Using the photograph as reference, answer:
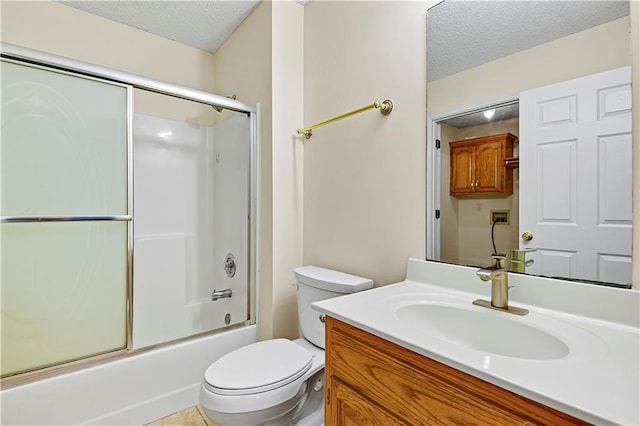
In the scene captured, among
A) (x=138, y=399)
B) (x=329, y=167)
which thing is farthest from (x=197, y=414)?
(x=329, y=167)

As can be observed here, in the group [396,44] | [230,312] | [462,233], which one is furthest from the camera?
[230,312]

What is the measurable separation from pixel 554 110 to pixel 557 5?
321 mm

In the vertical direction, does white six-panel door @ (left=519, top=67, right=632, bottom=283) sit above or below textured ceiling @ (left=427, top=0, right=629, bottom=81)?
below

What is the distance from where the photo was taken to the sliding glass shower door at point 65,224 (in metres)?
1.50

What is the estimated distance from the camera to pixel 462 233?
1150 millimetres

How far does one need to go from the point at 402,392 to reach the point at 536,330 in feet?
1.30

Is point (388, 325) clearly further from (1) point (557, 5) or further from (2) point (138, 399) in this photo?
(2) point (138, 399)

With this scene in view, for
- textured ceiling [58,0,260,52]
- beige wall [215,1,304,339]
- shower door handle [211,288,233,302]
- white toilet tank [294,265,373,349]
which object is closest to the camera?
white toilet tank [294,265,373,349]

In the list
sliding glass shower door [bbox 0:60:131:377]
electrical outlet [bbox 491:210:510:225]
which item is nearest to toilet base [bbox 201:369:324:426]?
sliding glass shower door [bbox 0:60:131:377]

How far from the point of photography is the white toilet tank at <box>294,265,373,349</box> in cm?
137

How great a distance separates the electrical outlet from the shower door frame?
4.24ft

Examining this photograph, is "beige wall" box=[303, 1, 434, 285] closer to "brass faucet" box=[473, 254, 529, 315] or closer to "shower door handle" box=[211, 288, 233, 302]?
"brass faucet" box=[473, 254, 529, 315]

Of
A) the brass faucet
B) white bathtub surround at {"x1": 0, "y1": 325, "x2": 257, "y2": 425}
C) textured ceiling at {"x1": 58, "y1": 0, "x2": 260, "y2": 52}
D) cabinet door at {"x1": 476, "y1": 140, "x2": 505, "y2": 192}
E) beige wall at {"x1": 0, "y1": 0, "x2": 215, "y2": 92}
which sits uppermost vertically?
textured ceiling at {"x1": 58, "y1": 0, "x2": 260, "y2": 52}

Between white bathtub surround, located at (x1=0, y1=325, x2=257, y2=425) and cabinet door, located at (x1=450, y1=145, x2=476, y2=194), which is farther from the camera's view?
white bathtub surround, located at (x1=0, y1=325, x2=257, y2=425)
